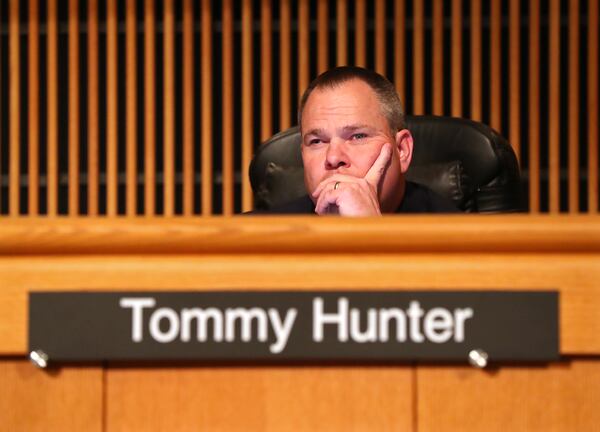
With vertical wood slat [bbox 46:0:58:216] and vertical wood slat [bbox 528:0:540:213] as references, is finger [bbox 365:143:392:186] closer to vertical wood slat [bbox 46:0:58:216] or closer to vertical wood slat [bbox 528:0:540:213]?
vertical wood slat [bbox 528:0:540:213]

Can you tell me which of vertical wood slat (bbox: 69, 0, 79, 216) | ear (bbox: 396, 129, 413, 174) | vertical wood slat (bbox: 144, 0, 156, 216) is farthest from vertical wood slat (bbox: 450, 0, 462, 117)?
ear (bbox: 396, 129, 413, 174)

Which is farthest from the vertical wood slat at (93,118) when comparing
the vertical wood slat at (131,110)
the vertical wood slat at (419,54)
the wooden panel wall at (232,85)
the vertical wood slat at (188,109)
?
the vertical wood slat at (419,54)

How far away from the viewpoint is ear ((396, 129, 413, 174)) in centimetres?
212

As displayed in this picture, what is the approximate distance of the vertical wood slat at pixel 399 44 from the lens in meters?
4.02

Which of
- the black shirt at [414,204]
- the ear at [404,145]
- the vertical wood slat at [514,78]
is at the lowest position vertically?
the black shirt at [414,204]

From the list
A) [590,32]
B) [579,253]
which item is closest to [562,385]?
[579,253]

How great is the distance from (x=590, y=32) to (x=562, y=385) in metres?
3.50

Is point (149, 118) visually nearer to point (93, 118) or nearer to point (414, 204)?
point (93, 118)

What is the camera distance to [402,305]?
2.32 ft

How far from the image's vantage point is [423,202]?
2.10m

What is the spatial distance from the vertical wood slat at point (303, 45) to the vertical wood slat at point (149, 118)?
0.61m

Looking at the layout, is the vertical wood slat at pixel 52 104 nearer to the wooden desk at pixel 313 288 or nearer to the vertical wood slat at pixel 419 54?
the vertical wood slat at pixel 419 54

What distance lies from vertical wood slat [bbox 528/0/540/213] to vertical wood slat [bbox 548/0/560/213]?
51mm

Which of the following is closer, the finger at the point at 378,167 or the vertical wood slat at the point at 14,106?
the finger at the point at 378,167
